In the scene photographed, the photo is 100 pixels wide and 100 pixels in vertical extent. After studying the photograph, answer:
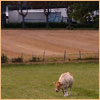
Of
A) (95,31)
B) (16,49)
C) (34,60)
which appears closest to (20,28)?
(95,31)

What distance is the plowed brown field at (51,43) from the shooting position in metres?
54.4

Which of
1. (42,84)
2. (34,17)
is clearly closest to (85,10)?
(42,84)

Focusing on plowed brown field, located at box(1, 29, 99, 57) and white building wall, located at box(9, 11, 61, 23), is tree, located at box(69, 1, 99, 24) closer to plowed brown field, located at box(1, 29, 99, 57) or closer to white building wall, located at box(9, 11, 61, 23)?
plowed brown field, located at box(1, 29, 99, 57)

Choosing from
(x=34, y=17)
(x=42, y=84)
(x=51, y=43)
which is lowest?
(x=51, y=43)

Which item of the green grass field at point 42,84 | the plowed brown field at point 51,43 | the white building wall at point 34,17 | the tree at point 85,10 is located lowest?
the plowed brown field at point 51,43

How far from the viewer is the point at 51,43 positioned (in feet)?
209

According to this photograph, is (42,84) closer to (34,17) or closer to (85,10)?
(85,10)

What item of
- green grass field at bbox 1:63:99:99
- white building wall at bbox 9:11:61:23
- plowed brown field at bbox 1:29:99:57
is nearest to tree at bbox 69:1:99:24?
green grass field at bbox 1:63:99:99

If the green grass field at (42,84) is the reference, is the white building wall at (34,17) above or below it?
above

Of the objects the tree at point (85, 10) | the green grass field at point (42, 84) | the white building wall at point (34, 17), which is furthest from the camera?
the white building wall at point (34, 17)

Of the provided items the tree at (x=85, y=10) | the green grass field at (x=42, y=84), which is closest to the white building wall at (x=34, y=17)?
the tree at (x=85, y=10)

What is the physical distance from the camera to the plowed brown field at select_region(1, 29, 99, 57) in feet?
178

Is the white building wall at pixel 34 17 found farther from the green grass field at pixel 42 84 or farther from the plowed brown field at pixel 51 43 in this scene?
the green grass field at pixel 42 84

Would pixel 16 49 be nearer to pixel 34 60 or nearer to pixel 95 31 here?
pixel 34 60
